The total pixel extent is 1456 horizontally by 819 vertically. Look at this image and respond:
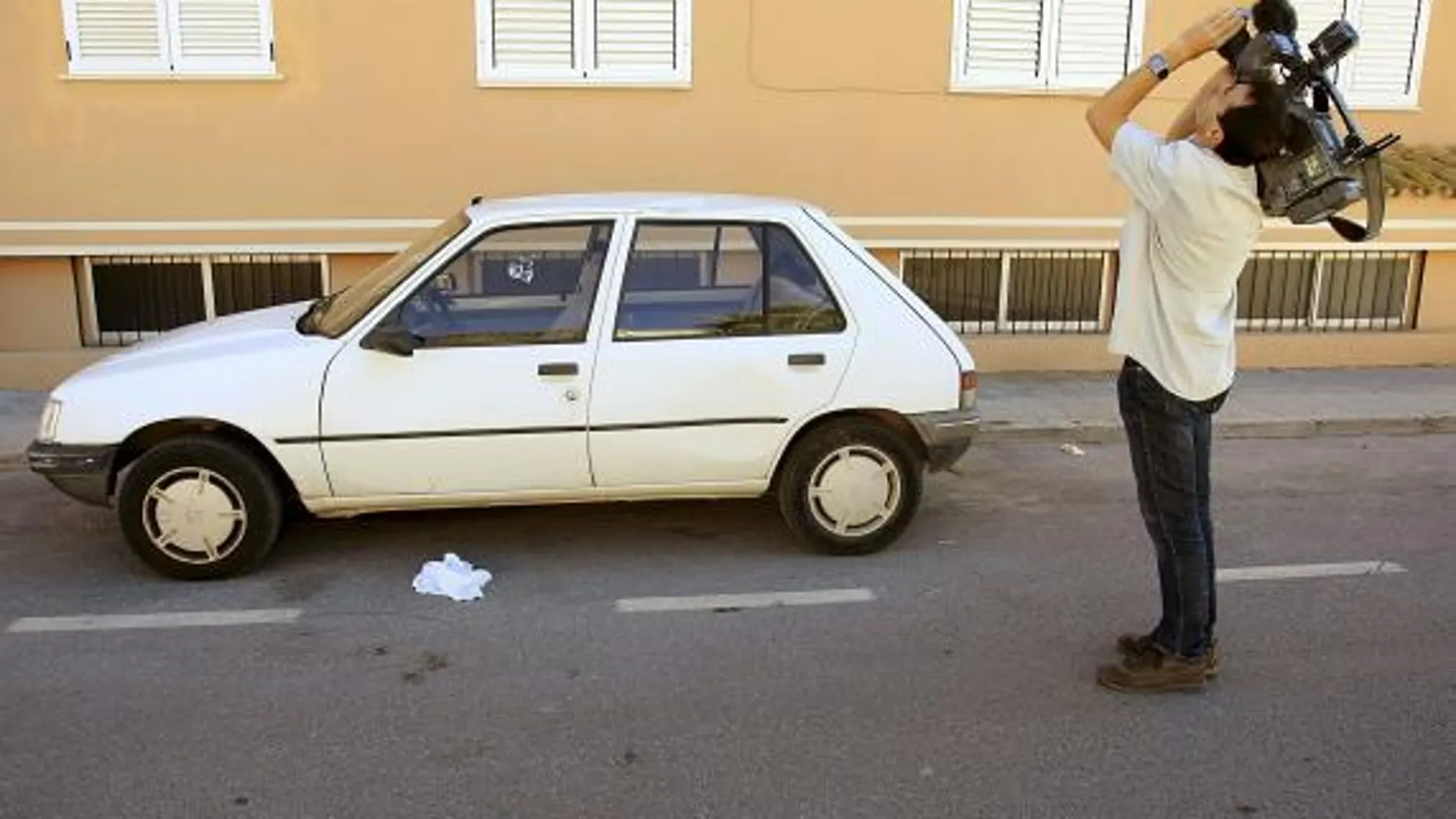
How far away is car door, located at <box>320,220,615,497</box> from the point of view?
489cm

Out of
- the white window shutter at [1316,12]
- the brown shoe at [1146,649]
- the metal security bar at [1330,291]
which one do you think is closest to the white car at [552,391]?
the brown shoe at [1146,649]

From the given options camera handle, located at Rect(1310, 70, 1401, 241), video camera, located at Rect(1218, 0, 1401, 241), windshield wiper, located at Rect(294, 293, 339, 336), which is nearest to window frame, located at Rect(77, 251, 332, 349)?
windshield wiper, located at Rect(294, 293, 339, 336)

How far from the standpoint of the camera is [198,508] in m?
4.89

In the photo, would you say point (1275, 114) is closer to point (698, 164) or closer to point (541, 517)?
point (541, 517)

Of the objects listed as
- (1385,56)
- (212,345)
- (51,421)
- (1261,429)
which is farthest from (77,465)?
(1385,56)

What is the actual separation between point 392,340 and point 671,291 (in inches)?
Answer: 47.2

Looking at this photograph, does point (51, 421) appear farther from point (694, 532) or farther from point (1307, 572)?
point (1307, 572)

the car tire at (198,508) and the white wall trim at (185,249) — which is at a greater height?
the white wall trim at (185,249)

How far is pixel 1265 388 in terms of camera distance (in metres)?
8.95

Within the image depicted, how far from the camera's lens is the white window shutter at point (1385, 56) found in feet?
31.7

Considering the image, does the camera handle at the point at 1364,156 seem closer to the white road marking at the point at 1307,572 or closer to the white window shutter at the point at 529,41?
the white road marking at the point at 1307,572

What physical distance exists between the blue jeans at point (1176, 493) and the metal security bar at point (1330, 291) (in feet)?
21.5

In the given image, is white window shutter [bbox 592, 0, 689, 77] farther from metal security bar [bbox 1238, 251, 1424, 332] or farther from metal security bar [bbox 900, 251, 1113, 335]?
metal security bar [bbox 1238, 251, 1424, 332]

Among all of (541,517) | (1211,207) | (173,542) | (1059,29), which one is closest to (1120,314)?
(1211,207)
